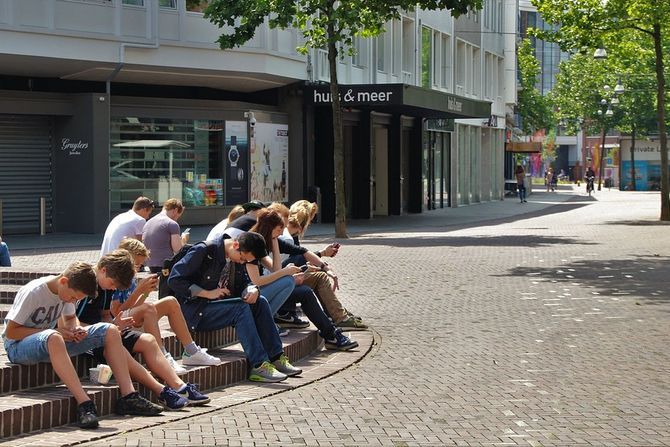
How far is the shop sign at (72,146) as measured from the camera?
30141 millimetres

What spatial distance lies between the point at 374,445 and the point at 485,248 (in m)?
18.6

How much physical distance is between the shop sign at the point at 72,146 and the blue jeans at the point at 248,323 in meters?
20.5

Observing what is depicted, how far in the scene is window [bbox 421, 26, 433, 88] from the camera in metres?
47.4

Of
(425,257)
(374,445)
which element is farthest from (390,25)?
(374,445)

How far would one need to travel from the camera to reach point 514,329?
42.7 ft

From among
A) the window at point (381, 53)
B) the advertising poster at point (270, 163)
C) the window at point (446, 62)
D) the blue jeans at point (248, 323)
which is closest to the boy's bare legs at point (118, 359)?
the blue jeans at point (248, 323)

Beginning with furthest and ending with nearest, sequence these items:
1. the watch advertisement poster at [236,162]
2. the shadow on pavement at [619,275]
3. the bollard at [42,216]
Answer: the watch advertisement poster at [236,162] → the bollard at [42,216] → the shadow on pavement at [619,275]

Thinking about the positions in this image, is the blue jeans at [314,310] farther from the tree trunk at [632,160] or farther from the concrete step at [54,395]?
the tree trunk at [632,160]

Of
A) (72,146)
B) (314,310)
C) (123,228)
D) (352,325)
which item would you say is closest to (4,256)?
(123,228)

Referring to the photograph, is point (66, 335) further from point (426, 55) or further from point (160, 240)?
point (426, 55)

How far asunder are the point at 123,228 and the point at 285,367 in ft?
17.5

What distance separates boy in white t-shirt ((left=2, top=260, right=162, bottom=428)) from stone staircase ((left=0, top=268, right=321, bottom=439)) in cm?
11

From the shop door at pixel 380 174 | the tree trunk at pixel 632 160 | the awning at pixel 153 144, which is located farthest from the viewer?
the tree trunk at pixel 632 160

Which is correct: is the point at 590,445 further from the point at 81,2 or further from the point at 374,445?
the point at 81,2
